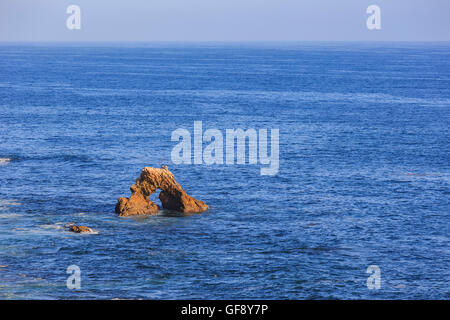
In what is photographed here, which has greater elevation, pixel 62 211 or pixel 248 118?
pixel 248 118

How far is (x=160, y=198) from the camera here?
76.6 meters

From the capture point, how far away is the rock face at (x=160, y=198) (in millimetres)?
Answer: 72812

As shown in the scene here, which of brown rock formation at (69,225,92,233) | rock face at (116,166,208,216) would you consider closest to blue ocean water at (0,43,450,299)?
brown rock formation at (69,225,92,233)

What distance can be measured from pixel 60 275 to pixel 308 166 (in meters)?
53.9

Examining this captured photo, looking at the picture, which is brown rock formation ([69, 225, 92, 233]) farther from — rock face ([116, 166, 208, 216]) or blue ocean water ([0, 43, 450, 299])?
rock face ([116, 166, 208, 216])

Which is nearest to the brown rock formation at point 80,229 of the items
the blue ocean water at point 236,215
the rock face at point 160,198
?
the blue ocean water at point 236,215

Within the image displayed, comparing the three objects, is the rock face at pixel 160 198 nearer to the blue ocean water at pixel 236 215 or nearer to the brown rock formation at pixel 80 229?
the blue ocean water at pixel 236 215

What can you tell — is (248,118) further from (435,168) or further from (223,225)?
(223,225)

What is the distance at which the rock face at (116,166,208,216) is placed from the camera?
72.8 meters
